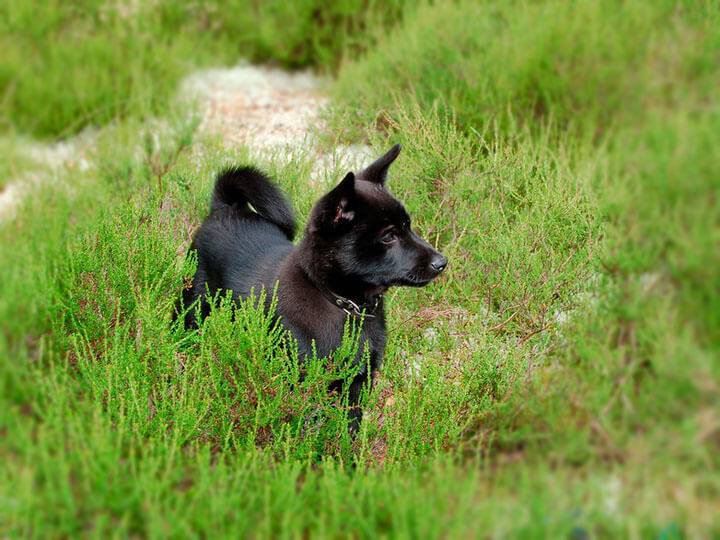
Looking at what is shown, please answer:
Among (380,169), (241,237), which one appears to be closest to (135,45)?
(241,237)

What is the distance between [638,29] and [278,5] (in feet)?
11.0

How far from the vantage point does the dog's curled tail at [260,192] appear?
3.45m

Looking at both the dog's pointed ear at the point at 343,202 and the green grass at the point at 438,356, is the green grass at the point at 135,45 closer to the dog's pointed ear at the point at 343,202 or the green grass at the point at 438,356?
the green grass at the point at 438,356

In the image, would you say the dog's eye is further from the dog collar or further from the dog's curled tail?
the dog's curled tail

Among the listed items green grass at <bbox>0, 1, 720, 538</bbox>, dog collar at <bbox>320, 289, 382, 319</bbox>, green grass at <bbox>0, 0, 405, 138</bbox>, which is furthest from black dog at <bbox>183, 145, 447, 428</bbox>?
green grass at <bbox>0, 0, 405, 138</bbox>

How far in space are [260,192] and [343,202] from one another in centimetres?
62

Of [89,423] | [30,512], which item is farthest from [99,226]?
[30,512]

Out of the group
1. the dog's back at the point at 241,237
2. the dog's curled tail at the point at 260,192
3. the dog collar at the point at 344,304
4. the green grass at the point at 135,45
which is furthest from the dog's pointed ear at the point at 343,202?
the green grass at the point at 135,45

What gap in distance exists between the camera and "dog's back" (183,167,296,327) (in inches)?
132

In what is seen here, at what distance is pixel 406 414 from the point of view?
9.76 feet

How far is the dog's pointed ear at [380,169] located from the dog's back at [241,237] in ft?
1.39

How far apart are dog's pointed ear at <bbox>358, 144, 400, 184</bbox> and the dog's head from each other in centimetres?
19

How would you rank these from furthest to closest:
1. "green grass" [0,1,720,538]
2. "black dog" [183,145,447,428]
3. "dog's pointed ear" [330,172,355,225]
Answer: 1. "black dog" [183,145,447,428]
2. "dog's pointed ear" [330,172,355,225]
3. "green grass" [0,1,720,538]

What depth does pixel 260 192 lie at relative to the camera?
11.3ft
